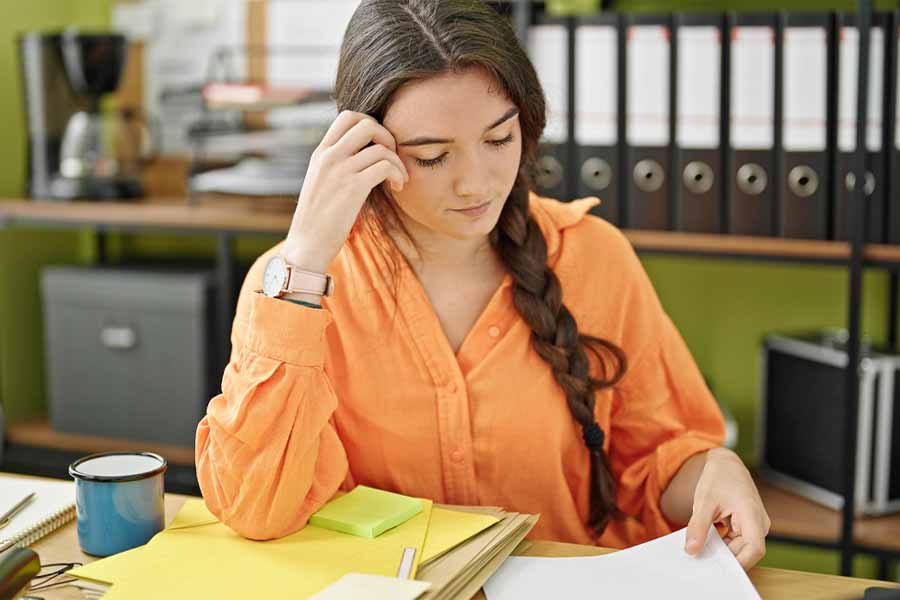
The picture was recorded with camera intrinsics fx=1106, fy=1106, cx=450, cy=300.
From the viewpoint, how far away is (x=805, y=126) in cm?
183

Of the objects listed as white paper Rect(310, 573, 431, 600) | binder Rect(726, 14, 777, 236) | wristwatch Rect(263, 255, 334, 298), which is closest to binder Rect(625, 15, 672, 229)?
binder Rect(726, 14, 777, 236)

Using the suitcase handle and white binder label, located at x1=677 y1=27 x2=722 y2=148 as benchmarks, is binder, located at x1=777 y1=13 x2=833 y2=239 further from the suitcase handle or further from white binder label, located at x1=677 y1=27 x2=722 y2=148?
the suitcase handle

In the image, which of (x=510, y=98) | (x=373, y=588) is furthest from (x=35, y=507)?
(x=510, y=98)

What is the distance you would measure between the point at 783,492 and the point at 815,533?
168mm

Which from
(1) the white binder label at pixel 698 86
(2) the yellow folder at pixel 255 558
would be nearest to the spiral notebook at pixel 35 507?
(2) the yellow folder at pixel 255 558

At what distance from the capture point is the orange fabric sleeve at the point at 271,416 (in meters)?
1.11

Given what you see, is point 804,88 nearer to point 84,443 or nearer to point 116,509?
point 116,509

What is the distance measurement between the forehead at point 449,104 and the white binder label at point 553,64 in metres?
0.78

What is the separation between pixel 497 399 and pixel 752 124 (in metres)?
0.84

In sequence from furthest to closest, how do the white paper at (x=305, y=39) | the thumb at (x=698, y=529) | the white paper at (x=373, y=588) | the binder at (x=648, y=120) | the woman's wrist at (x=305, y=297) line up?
1. the white paper at (x=305, y=39)
2. the binder at (x=648, y=120)
3. the woman's wrist at (x=305, y=297)
4. the thumb at (x=698, y=529)
5. the white paper at (x=373, y=588)

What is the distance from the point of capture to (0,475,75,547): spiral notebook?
3.58 ft

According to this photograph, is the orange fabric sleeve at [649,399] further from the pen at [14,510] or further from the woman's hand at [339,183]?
the pen at [14,510]

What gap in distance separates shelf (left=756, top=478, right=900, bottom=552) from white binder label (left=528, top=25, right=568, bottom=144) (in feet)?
2.52

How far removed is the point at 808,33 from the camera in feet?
5.92
